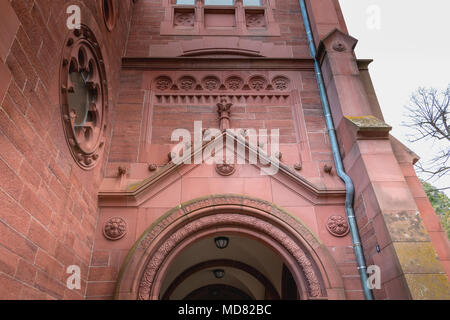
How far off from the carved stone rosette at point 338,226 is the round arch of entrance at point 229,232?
33 cm

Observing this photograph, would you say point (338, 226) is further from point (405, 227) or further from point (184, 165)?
point (184, 165)

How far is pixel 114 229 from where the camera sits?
4480mm

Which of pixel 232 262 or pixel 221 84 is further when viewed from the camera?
pixel 232 262

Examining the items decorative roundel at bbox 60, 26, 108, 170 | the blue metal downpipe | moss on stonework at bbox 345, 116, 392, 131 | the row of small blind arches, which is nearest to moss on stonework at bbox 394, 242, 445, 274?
the blue metal downpipe

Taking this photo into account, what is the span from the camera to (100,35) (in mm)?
4934

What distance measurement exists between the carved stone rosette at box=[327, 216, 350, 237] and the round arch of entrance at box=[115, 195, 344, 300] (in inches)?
12.9

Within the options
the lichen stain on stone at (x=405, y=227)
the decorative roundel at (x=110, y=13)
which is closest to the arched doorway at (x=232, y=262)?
the lichen stain on stone at (x=405, y=227)

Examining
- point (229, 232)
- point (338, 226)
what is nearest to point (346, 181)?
point (338, 226)

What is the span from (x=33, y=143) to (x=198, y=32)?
492 centimetres

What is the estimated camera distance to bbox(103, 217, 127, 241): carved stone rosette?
4461 millimetres

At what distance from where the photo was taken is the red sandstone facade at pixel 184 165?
2.94m

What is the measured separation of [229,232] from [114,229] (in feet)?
5.34
